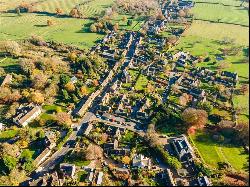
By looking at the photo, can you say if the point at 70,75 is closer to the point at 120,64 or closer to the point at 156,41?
the point at 120,64

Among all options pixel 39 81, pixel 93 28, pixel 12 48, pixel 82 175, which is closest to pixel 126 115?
pixel 82 175

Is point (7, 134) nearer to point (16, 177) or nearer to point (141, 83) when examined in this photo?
point (16, 177)

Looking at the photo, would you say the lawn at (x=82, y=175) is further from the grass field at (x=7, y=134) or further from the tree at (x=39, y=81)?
the tree at (x=39, y=81)

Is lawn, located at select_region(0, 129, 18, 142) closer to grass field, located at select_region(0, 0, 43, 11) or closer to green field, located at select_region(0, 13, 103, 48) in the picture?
green field, located at select_region(0, 13, 103, 48)

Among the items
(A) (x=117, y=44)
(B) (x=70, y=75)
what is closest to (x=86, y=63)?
(B) (x=70, y=75)

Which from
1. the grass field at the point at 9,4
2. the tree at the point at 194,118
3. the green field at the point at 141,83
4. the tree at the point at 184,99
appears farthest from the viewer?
the grass field at the point at 9,4

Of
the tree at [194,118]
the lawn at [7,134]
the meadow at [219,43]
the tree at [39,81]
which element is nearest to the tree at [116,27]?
the meadow at [219,43]
